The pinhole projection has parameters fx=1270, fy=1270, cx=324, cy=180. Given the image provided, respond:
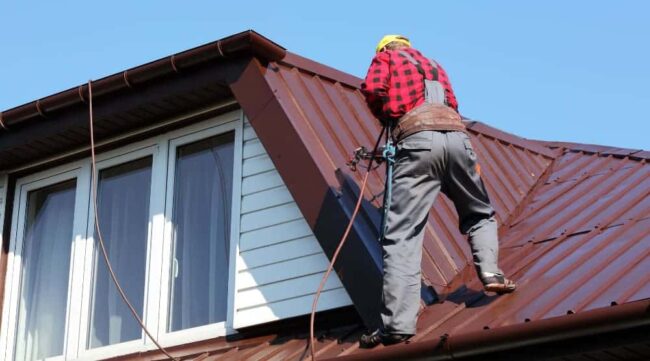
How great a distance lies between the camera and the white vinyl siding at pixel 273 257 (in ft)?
29.4

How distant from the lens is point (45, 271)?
10.9 m

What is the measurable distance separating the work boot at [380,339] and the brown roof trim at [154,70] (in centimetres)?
268

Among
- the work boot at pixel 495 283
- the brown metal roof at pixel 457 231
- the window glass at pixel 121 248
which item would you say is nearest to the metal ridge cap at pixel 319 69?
the brown metal roof at pixel 457 231

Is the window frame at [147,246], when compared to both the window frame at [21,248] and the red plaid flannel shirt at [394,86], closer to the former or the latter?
the window frame at [21,248]

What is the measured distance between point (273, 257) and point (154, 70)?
1.90 metres

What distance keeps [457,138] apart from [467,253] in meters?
1.41

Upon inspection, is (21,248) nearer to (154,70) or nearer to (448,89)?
(154,70)

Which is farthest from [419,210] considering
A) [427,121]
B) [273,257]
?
[273,257]

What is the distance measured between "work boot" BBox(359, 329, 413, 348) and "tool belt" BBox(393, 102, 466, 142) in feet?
4.24

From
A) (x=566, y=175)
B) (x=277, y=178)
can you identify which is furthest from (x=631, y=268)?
(x=566, y=175)

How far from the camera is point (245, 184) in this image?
9742mm

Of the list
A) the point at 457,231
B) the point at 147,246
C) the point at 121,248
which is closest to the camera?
the point at 457,231

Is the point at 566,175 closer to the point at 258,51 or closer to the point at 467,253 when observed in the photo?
the point at 467,253

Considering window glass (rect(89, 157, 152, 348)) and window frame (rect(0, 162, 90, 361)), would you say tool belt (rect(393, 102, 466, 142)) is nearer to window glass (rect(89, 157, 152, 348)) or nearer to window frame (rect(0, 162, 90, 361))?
window glass (rect(89, 157, 152, 348))
